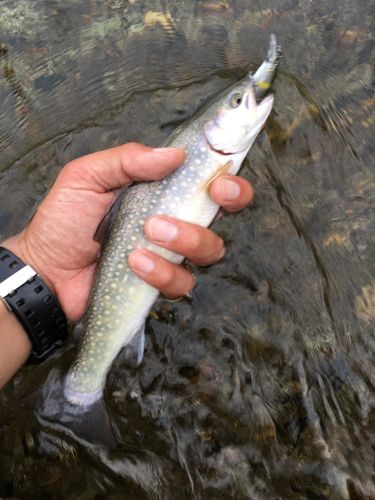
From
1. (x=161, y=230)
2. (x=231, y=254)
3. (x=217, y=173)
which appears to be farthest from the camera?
(x=231, y=254)

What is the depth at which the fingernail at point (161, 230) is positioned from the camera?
2.73m

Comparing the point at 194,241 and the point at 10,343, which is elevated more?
the point at 194,241

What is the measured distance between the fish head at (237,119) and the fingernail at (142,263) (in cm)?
70

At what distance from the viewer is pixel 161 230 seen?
8.95 ft

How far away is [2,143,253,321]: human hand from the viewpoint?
9.05ft

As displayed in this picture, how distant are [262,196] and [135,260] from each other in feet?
4.00

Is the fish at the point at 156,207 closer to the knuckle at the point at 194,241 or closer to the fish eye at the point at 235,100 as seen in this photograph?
the fish eye at the point at 235,100

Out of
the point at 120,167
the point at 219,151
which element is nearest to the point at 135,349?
the point at 120,167

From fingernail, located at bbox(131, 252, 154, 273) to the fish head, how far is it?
0.70 meters

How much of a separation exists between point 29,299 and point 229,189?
1.28 metres

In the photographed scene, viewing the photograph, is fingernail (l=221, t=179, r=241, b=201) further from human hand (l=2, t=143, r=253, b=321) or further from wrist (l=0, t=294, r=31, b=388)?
wrist (l=0, t=294, r=31, b=388)

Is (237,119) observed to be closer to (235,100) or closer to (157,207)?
(235,100)

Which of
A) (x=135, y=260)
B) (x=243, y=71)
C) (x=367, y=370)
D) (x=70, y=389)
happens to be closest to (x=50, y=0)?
(x=243, y=71)

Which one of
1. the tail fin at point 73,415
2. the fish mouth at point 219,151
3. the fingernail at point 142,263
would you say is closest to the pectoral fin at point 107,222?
the fingernail at point 142,263
